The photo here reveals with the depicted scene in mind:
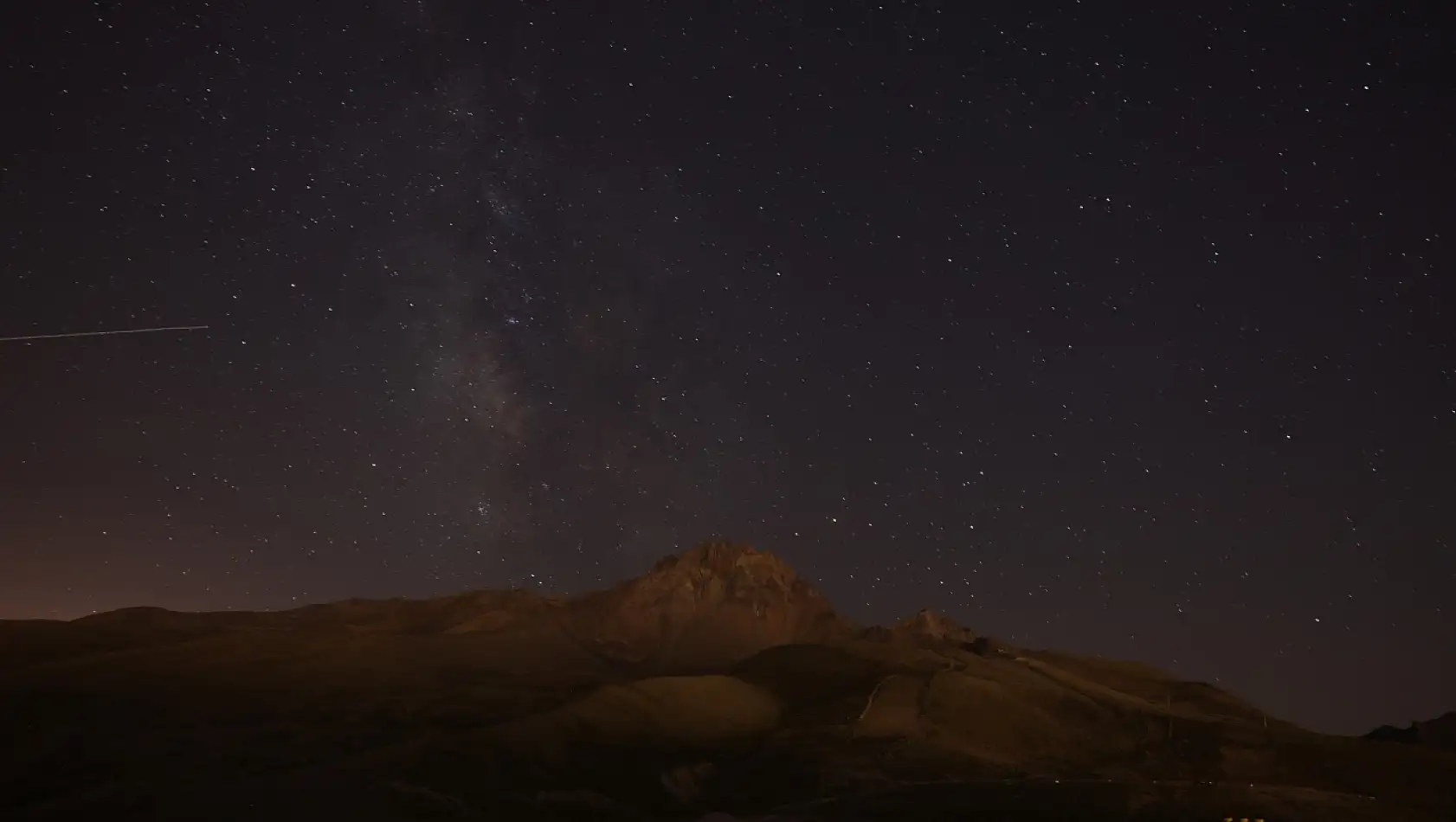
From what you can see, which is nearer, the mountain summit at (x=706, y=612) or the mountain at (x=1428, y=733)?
the mountain at (x=1428, y=733)

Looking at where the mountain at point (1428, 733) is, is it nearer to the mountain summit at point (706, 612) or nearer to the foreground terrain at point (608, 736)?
the foreground terrain at point (608, 736)

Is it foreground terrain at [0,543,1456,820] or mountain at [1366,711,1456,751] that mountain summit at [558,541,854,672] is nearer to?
foreground terrain at [0,543,1456,820]

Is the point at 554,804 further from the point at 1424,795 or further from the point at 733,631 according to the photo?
the point at 733,631

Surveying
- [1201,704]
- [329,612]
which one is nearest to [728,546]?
[329,612]

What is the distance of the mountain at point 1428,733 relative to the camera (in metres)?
69.1

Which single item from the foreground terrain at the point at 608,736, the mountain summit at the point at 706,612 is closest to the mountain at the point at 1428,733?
the foreground terrain at the point at 608,736

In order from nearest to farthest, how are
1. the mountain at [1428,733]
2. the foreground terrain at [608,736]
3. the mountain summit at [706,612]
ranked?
the foreground terrain at [608,736] < the mountain at [1428,733] < the mountain summit at [706,612]

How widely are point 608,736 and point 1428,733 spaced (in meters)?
Answer: 56.6

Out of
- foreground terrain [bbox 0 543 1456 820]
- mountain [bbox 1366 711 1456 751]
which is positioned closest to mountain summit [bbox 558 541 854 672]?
foreground terrain [bbox 0 543 1456 820]

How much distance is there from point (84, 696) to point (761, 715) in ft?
118

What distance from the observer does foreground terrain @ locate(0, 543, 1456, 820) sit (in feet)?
124

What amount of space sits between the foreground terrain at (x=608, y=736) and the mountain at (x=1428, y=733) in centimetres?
884

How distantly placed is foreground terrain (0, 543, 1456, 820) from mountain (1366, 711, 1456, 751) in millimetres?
8838

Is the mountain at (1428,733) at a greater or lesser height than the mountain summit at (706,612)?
lesser
